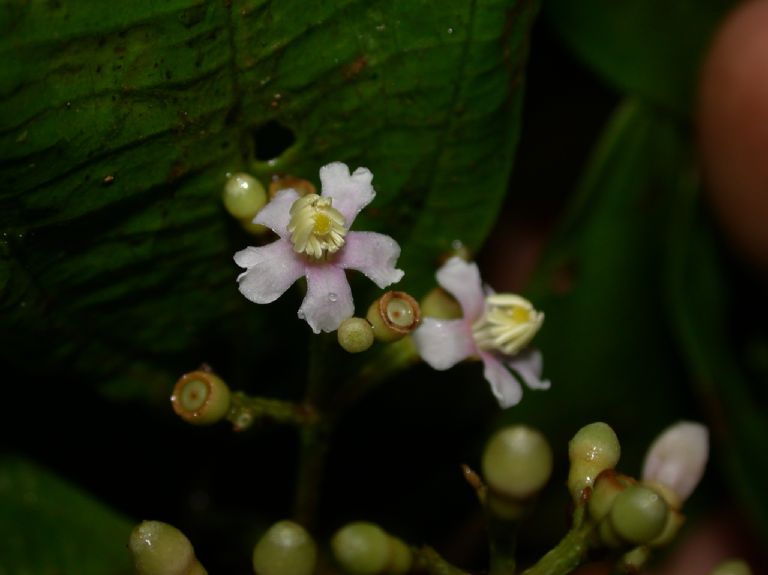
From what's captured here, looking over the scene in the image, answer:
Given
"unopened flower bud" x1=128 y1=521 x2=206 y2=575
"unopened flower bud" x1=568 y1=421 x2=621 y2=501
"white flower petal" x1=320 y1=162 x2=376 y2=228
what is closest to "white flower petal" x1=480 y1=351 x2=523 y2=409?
"unopened flower bud" x1=568 y1=421 x2=621 y2=501

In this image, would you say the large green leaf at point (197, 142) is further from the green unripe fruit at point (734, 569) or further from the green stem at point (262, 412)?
the green unripe fruit at point (734, 569)

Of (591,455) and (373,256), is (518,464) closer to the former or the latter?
Result: (591,455)

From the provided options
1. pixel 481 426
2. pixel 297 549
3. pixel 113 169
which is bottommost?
pixel 481 426

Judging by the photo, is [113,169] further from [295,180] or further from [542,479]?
[542,479]

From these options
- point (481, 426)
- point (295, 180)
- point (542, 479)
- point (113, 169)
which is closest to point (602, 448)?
point (542, 479)

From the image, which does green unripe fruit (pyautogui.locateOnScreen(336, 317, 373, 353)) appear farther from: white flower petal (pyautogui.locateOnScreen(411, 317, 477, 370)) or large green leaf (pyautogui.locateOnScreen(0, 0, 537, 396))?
large green leaf (pyautogui.locateOnScreen(0, 0, 537, 396))

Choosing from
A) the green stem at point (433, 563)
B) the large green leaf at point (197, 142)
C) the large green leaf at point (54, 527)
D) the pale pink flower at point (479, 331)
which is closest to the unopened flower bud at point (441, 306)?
the pale pink flower at point (479, 331)
